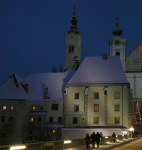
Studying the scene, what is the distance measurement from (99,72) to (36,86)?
53.8 feet

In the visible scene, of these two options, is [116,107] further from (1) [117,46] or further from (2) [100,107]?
(1) [117,46]

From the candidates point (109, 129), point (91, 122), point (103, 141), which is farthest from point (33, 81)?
point (103, 141)

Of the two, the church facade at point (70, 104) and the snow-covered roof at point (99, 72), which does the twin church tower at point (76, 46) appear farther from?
the snow-covered roof at point (99, 72)

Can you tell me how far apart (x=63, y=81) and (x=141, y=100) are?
2223 centimetres

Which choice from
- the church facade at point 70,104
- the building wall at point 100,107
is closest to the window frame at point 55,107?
the church facade at point 70,104

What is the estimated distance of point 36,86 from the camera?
219 ft

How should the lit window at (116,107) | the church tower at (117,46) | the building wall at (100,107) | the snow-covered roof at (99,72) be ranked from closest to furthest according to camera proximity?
the building wall at (100,107) < the lit window at (116,107) < the snow-covered roof at (99,72) < the church tower at (117,46)

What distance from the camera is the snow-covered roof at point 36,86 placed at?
61.7 meters

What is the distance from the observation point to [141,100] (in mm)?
73688

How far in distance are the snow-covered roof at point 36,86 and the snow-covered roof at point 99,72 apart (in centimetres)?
654

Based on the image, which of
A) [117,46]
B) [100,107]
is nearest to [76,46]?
[117,46]

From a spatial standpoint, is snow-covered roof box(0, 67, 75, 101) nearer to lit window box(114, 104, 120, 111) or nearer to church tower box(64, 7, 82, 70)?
lit window box(114, 104, 120, 111)

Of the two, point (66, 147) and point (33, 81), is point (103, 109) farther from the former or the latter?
point (66, 147)

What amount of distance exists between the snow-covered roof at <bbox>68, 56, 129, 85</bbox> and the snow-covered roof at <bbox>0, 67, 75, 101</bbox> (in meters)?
6.54
